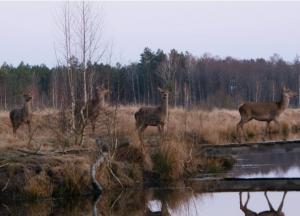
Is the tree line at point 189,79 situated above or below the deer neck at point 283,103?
above

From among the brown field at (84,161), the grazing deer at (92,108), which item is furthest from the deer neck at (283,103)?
the grazing deer at (92,108)

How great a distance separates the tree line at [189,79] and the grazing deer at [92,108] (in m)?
30.1

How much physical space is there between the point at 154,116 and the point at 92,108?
6.93 feet

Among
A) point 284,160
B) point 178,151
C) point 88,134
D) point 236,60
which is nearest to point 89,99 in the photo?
point 88,134

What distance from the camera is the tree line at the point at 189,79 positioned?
65.1 metres

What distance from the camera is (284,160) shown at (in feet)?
77.7

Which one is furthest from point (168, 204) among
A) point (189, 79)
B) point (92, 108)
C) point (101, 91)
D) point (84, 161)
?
point (189, 79)

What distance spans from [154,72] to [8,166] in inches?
2440

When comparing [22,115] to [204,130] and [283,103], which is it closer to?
[204,130]

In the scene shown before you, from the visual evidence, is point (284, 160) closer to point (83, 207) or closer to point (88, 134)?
point (88, 134)

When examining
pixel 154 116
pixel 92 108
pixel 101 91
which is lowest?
pixel 154 116

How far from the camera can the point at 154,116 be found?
2194cm

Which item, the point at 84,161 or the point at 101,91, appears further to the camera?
the point at 101,91

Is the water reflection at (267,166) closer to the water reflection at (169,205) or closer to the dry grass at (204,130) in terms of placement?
the dry grass at (204,130)
